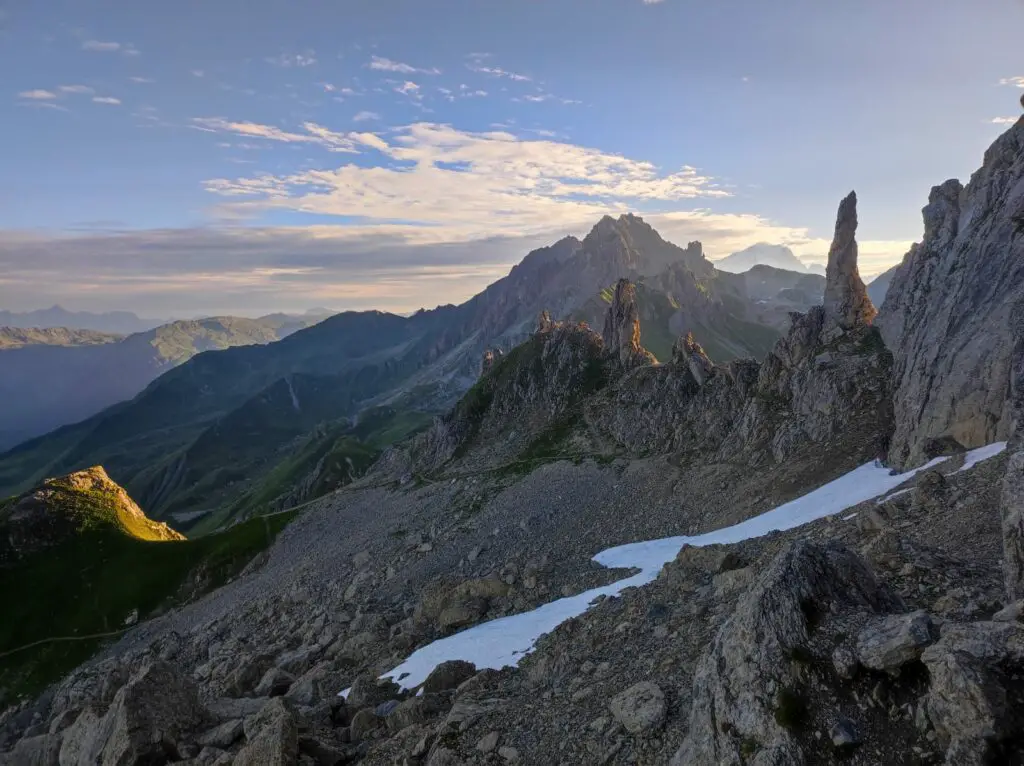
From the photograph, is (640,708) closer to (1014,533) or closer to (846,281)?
(1014,533)

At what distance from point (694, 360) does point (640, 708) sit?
222 ft

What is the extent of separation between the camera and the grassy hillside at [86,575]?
262 ft

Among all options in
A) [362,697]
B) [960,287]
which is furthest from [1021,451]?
[960,287]

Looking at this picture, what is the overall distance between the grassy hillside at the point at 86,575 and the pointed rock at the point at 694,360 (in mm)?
71200

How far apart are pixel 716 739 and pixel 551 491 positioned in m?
57.6

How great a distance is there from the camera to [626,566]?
132 feet

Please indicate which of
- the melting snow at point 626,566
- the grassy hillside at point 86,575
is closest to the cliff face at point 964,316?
the melting snow at point 626,566

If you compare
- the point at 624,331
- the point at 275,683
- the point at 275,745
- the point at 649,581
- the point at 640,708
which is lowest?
the point at 275,683

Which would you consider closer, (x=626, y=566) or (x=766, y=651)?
(x=766, y=651)

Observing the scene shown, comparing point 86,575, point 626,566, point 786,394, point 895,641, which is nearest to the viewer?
point 895,641

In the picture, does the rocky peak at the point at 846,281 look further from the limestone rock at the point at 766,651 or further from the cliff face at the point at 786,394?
the limestone rock at the point at 766,651

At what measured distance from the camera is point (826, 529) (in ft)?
99.4

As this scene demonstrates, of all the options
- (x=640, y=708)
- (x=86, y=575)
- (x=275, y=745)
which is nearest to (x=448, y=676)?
(x=275, y=745)

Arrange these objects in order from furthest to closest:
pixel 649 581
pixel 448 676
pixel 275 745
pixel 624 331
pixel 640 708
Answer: pixel 624 331 → pixel 649 581 → pixel 448 676 → pixel 275 745 → pixel 640 708
